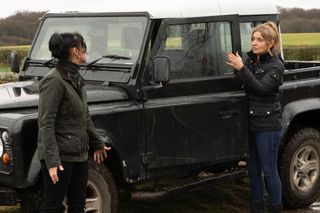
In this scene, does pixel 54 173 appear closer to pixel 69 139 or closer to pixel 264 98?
pixel 69 139

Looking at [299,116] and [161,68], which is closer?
[161,68]

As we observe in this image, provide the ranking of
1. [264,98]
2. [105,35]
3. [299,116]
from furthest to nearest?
1. [299,116]
2. [105,35]
3. [264,98]

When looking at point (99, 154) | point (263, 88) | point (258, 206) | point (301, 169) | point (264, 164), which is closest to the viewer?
point (99, 154)

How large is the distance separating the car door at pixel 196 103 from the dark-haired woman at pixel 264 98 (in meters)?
0.26

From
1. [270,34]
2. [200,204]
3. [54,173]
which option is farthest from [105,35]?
[200,204]

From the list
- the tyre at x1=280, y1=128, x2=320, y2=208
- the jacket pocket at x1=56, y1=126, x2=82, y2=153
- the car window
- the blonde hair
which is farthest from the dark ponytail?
the tyre at x1=280, y1=128, x2=320, y2=208

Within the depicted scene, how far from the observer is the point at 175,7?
546 centimetres

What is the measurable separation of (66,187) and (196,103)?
1768 millimetres

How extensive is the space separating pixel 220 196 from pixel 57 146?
3418mm

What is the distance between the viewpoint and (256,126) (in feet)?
17.7

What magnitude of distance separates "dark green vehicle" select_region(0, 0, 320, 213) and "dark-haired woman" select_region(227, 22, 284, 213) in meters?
0.32

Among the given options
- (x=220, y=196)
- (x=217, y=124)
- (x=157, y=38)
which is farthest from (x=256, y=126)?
(x=220, y=196)

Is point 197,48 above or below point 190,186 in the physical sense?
above

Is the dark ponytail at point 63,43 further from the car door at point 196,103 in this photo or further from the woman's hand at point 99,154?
the car door at point 196,103
